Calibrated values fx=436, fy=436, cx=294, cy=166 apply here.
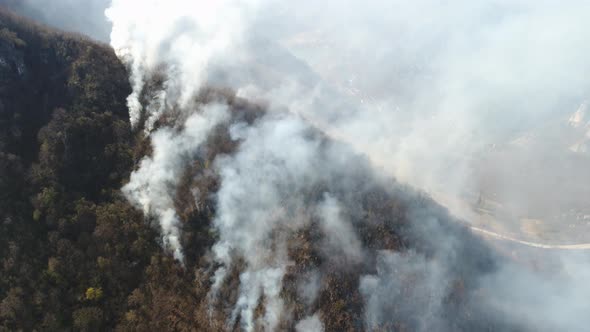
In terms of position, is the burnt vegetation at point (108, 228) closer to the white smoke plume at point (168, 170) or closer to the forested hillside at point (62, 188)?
the forested hillside at point (62, 188)

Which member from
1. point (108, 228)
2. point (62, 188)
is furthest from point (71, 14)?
point (108, 228)

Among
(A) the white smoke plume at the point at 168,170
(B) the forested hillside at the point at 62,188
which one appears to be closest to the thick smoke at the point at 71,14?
(B) the forested hillside at the point at 62,188


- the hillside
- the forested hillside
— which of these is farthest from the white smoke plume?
the forested hillside

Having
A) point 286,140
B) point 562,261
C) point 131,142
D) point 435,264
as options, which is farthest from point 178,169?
point 562,261

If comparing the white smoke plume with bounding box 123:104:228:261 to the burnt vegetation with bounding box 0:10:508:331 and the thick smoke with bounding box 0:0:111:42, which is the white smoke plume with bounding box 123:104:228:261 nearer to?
the burnt vegetation with bounding box 0:10:508:331

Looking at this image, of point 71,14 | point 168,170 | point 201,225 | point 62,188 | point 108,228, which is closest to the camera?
point 108,228

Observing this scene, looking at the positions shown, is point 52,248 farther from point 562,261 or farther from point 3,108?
point 562,261

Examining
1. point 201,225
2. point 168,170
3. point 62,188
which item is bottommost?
point 201,225

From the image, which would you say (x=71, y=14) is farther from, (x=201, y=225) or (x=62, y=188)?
(x=201, y=225)

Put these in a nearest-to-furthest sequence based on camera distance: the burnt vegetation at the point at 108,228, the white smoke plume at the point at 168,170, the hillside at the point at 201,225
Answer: the burnt vegetation at the point at 108,228
the hillside at the point at 201,225
the white smoke plume at the point at 168,170
